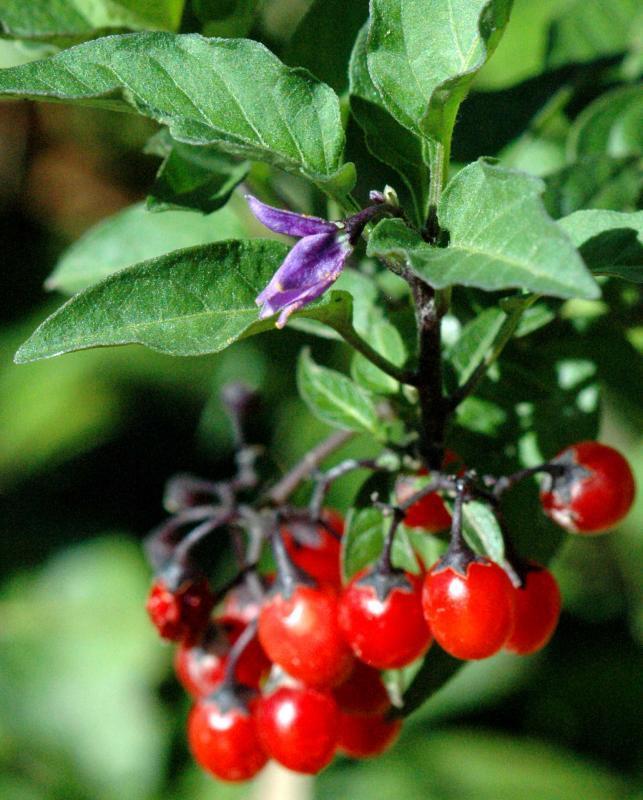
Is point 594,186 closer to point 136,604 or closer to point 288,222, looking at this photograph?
point 288,222

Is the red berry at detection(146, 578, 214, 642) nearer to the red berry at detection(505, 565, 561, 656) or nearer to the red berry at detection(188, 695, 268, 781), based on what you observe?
the red berry at detection(188, 695, 268, 781)

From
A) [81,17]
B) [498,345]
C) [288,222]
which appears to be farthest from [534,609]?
[81,17]

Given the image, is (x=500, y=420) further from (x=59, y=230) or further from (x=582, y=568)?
(x=59, y=230)

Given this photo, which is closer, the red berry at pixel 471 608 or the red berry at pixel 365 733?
the red berry at pixel 471 608

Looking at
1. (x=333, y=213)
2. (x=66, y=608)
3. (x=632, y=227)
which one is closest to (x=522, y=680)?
(x=66, y=608)

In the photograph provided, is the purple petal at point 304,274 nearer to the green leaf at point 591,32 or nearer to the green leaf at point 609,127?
the green leaf at point 609,127

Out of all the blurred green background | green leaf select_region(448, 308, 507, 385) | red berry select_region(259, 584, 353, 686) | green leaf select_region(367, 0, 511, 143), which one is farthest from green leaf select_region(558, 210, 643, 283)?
the blurred green background

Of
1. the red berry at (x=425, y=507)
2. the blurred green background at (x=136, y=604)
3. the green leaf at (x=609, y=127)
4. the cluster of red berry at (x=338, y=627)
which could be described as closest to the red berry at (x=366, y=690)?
the cluster of red berry at (x=338, y=627)
